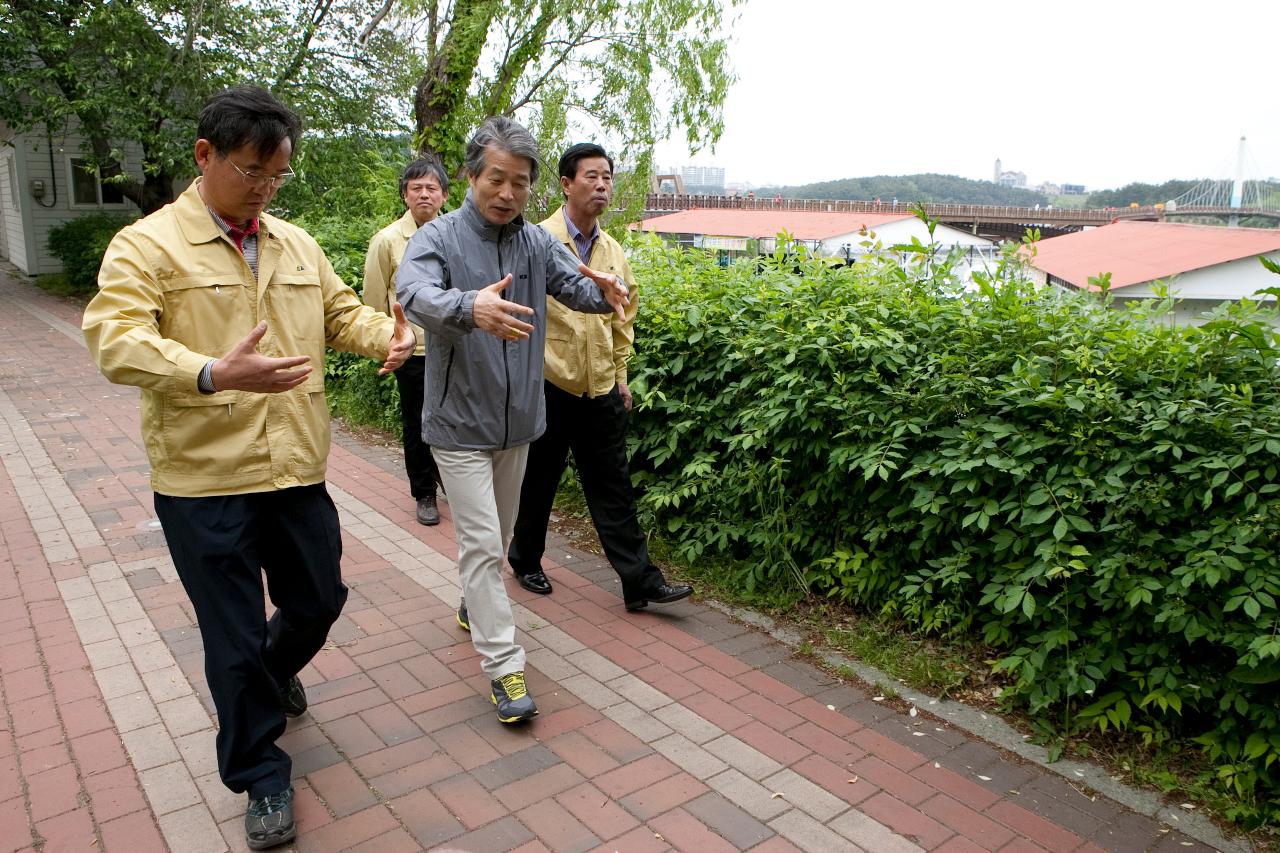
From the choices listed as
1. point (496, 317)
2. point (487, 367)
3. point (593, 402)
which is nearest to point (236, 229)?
point (496, 317)

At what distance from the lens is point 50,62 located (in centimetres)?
1608

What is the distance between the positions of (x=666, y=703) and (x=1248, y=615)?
1939 mm

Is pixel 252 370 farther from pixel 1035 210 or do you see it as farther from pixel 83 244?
pixel 1035 210

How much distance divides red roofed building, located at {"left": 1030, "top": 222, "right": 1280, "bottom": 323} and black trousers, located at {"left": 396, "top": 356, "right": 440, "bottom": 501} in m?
3.33

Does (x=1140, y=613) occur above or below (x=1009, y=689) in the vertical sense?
above

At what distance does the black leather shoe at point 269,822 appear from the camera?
270cm

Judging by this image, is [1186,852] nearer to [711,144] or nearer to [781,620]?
[781,620]

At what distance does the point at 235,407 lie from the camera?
8.89 ft

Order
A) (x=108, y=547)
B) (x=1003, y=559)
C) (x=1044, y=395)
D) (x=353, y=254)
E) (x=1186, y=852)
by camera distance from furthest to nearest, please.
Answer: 1. (x=353, y=254)
2. (x=108, y=547)
3. (x=1003, y=559)
4. (x=1044, y=395)
5. (x=1186, y=852)

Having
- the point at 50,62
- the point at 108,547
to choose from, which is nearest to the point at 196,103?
the point at 50,62

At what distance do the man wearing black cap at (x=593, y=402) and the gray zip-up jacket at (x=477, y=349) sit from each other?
574 mm

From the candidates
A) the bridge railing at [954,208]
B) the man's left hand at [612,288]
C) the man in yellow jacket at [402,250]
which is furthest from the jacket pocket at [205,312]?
the bridge railing at [954,208]

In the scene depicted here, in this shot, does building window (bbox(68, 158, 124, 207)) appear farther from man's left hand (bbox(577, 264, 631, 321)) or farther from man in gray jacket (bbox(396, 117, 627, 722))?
man's left hand (bbox(577, 264, 631, 321))

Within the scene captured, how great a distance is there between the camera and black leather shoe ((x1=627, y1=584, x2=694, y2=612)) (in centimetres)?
434
